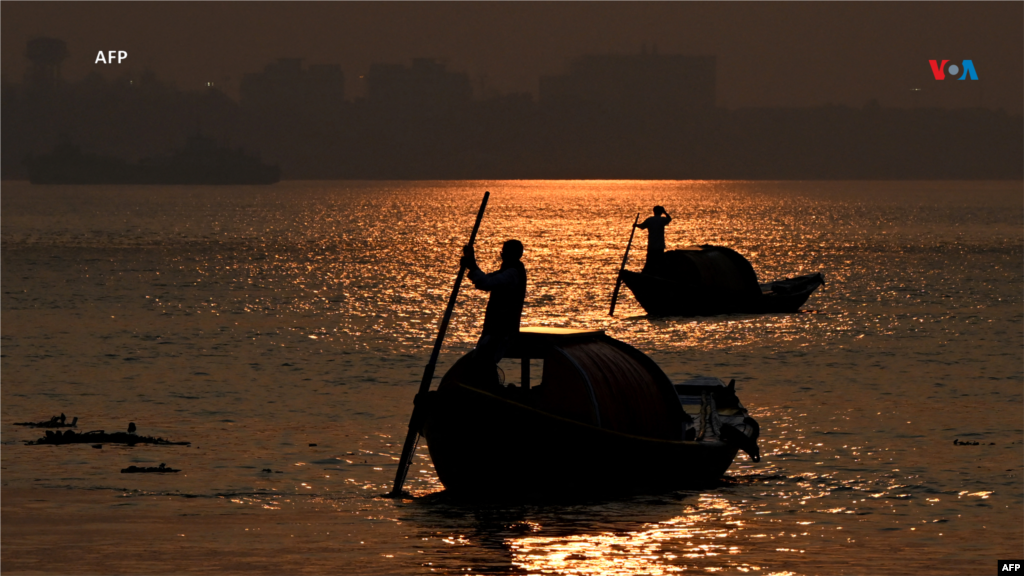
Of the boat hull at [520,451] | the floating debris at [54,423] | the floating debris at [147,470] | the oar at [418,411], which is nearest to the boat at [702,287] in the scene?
the floating debris at [54,423]

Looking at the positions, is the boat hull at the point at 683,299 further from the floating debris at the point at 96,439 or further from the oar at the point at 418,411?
the oar at the point at 418,411

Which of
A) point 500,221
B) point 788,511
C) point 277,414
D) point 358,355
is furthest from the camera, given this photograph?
point 500,221

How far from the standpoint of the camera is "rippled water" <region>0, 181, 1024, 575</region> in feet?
51.5

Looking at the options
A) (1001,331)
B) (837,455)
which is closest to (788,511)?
(837,455)

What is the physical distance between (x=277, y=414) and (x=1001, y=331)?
2723cm

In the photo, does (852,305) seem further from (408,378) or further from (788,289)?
(408,378)

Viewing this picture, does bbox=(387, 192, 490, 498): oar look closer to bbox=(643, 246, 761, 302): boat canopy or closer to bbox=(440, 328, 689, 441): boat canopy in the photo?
bbox=(440, 328, 689, 441): boat canopy

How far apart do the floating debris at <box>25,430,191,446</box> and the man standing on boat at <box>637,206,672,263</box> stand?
23.1 m

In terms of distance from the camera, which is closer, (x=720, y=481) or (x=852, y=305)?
(x=720, y=481)

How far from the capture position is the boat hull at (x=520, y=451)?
17.1 meters

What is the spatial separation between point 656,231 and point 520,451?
29.8 m

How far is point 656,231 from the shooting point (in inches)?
1825

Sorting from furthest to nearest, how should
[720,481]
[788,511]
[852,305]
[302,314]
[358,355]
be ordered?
[852,305] → [302,314] → [358,355] → [720,481] → [788,511]

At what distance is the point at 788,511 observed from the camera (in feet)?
59.5
